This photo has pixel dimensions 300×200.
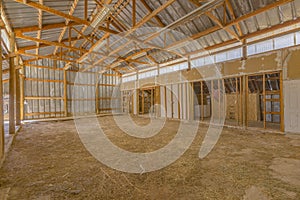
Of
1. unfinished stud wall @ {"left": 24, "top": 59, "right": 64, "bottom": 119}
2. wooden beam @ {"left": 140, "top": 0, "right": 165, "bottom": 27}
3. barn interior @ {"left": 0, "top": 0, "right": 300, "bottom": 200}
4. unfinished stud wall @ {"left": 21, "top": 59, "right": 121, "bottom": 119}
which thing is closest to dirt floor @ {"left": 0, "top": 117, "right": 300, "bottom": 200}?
barn interior @ {"left": 0, "top": 0, "right": 300, "bottom": 200}

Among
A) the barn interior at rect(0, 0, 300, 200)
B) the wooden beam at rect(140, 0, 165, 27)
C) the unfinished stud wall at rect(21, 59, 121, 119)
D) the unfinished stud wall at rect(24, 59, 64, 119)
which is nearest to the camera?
the barn interior at rect(0, 0, 300, 200)

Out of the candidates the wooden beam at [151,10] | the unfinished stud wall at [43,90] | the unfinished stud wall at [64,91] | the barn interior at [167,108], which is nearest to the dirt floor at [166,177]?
the barn interior at [167,108]

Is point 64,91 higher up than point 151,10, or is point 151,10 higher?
point 151,10

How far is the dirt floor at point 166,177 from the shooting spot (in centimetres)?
210

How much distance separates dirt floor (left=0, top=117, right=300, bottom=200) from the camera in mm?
2100

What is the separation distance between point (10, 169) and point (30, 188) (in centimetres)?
104

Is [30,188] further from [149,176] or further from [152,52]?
[152,52]

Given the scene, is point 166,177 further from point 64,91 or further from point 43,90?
point 43,90

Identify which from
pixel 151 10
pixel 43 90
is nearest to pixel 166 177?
pixel 151 10

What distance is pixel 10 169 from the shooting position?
2.89m

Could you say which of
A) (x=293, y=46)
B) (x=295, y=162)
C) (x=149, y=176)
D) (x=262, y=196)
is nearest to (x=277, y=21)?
(x=293, y=46)

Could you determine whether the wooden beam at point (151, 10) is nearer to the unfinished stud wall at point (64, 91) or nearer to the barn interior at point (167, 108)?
the barn interior at point (167, 108)

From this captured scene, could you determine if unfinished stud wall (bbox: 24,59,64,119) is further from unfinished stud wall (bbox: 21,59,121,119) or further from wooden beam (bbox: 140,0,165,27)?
wooden beam (bbox: 140,0,165,27)

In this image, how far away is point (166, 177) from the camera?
8.36 feet
